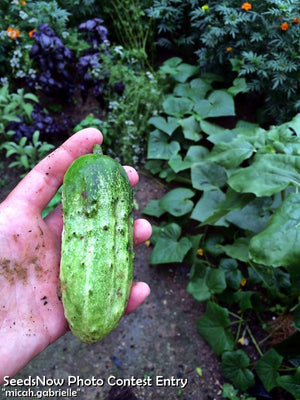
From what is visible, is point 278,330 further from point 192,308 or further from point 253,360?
point 192,308

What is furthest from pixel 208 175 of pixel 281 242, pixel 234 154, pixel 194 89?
pixel 281 242

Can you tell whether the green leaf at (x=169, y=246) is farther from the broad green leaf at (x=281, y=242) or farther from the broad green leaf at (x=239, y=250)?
the broad green leaf at (x=281, y=242)

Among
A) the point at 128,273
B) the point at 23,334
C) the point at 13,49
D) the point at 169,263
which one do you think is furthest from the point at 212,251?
the point at 13,49

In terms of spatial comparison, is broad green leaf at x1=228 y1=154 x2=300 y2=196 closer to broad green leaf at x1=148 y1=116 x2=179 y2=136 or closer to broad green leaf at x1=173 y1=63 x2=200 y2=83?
broad green leaf at x1=148 y1=116 x2=179 y2=136

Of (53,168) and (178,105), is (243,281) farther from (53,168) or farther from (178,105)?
(178,105)

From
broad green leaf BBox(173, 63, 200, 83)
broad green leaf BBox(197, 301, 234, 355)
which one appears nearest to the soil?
broad green leaf BBox(197, 301, 234, 355)

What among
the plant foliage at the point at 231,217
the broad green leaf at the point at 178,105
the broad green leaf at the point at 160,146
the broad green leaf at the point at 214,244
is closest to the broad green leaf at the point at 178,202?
the plant foliage at the point at 231,217
